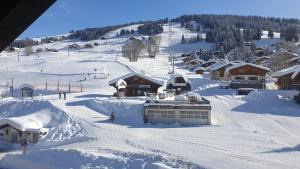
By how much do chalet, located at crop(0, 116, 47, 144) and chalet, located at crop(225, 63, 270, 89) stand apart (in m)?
25.6

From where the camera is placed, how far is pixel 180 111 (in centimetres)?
3219

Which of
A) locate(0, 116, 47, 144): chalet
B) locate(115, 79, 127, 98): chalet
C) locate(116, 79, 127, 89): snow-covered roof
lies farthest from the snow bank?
locate(116, 79, 127, 89): snow-covered roof

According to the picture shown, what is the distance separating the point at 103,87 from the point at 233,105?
21970 mm

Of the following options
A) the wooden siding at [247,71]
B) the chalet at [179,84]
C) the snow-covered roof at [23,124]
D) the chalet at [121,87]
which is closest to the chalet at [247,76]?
the wooden siding at [247,71]

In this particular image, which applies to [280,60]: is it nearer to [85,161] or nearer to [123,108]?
[123,108]

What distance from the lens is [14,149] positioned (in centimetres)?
2798

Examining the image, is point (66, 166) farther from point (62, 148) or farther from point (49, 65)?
point (49, 65)

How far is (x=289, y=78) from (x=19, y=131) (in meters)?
29.0

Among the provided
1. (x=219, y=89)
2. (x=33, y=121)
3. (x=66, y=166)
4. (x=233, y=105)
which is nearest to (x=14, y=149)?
(x=33, y=121)

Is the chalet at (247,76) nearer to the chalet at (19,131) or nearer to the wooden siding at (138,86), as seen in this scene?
the wooden siding at (138,86)

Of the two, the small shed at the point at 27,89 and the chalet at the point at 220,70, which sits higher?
the chalet at the point at 220,70

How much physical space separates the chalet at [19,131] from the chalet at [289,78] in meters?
26.0

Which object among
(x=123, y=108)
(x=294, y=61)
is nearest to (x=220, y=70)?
(x=294, y=61)

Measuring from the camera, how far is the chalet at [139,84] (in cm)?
4191
